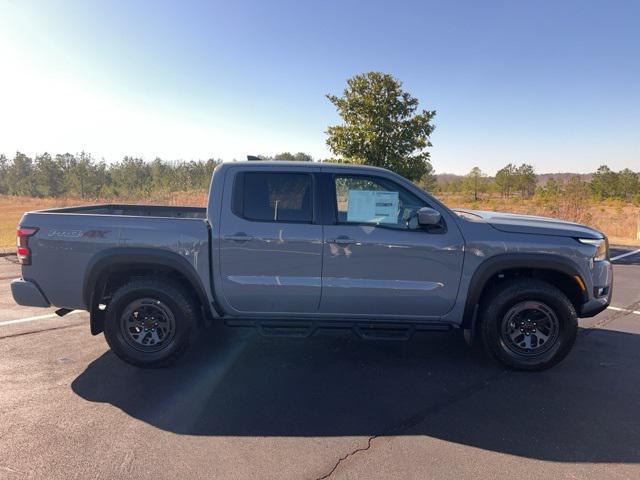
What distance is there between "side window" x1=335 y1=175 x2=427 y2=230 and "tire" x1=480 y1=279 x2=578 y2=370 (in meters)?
1.18

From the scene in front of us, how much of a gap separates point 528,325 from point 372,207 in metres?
1.89

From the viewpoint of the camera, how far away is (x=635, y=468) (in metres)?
2.45

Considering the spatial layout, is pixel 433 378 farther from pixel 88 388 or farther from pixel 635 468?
pixel 88 388

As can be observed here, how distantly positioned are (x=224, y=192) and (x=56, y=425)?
7.38 feet

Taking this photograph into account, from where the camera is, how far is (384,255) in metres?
3.58

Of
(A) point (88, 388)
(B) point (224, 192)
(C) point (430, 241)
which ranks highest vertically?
(B) point (224, 192)

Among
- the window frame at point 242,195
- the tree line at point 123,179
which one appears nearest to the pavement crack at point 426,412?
the window frame at point 242,195

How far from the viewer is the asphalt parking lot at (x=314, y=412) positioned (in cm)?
245

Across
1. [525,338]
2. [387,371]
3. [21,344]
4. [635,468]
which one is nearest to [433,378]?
[387,371]

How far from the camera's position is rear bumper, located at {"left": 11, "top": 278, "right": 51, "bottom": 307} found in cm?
364

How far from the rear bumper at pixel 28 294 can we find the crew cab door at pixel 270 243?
172 cm

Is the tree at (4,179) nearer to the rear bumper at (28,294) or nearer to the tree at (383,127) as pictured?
the tree at (383,127)

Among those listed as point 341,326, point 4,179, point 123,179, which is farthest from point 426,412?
point 4,179

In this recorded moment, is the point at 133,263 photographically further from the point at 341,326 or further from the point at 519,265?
the point at 519,265
